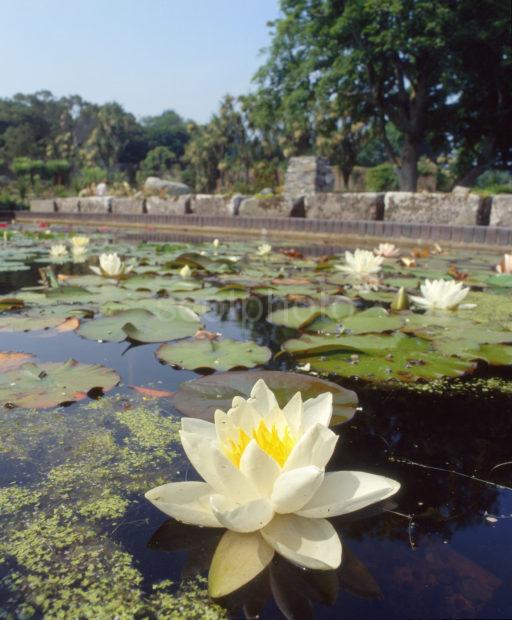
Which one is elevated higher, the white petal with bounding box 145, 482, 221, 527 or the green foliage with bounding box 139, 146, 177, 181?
the green foliage with bounding box 139, 146, 177, 181

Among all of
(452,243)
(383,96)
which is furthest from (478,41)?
(452,243)

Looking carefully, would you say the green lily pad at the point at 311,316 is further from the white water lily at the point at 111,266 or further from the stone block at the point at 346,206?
the stone block at the point at 346,206

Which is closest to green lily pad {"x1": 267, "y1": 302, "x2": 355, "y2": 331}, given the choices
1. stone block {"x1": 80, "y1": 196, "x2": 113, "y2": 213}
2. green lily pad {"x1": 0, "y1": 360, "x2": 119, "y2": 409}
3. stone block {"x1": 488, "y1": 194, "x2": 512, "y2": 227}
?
green lily pad {"x1": 0, "y1": 360, "x2": 119, "y2": 409}

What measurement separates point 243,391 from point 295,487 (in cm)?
55

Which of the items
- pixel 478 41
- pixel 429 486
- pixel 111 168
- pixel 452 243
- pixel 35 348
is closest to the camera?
pixel 429 486

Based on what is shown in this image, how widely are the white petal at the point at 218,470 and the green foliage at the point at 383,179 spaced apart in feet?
63.4

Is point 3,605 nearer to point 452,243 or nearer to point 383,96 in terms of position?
point 452,243

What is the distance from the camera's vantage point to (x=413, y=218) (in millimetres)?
6934

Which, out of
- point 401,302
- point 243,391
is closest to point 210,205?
point 401,302

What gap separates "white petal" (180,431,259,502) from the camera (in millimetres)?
624

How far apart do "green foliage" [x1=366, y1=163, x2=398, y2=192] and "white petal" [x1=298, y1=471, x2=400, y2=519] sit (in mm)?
19262

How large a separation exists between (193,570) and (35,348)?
46.9 inches

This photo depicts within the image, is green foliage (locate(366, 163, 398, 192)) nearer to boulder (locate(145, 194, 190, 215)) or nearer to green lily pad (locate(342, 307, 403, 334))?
boulder (locate(145, 194, 190, 215))

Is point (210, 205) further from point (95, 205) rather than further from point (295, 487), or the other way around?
point (295, 487)
